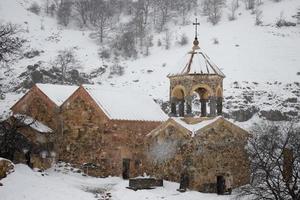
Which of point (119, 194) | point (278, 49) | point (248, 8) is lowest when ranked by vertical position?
point (119, 194)

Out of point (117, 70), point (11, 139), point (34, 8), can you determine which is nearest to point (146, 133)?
point (11, 139)

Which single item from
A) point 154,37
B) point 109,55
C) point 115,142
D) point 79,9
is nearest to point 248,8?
point 154,37

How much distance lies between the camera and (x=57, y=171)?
23.2 m

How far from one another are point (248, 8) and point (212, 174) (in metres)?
45.9

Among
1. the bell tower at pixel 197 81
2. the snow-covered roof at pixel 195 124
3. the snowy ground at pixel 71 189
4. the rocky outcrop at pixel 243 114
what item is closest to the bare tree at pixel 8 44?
the snowy ground at pixel 71 189

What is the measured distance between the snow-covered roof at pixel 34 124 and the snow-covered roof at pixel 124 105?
9.45 ft

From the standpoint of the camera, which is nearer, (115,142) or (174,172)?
(174,172)

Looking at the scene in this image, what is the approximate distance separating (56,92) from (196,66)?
26.8ft

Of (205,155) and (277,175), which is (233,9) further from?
(277,175)

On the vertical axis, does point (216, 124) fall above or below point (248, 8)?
below

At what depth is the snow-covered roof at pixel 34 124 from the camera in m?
23.2

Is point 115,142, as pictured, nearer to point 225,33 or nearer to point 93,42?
point 225,33

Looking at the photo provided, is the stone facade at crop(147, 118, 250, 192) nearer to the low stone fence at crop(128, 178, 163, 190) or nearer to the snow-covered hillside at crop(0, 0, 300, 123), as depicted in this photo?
the low stone fence at crop(128, 178, 163, 190)

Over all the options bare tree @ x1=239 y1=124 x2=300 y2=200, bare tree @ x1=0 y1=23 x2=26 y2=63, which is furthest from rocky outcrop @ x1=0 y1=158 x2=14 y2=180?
bare tree @ x1=239 y1=124 x2=300 y2=200
